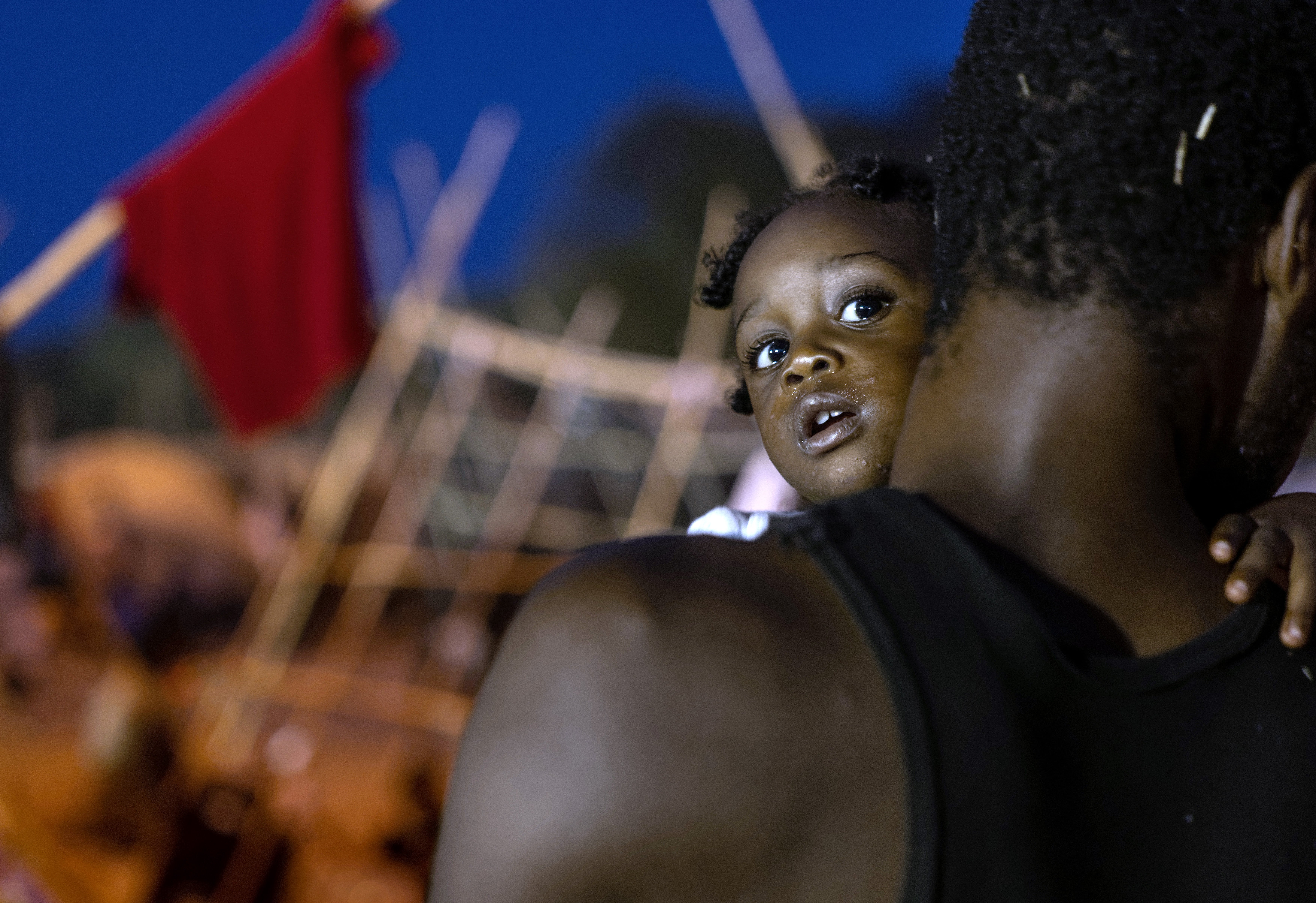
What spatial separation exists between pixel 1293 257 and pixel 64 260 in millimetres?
3237

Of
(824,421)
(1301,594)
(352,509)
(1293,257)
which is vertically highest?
(1293,257)

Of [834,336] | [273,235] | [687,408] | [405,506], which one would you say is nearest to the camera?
[834,336]

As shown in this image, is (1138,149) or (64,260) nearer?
(1138,149)

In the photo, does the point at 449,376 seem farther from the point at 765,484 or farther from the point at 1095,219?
the point at 1095,219

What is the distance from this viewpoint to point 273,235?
2.83 metres

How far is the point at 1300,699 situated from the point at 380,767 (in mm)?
6543

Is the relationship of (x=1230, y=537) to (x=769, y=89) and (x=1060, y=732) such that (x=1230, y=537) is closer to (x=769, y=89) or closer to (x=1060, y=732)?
(x=1060, y=732)

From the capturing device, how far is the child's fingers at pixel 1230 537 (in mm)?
574

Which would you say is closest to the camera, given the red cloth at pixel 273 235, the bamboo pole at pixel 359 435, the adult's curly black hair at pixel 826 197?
the adult's curly black hair at pixel 826 197

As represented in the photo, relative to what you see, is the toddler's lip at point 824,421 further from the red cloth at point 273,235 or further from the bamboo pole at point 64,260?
the bamboo pole at point 64,260

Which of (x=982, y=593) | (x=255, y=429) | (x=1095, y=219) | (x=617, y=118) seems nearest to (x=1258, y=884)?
(x=982, y=593)

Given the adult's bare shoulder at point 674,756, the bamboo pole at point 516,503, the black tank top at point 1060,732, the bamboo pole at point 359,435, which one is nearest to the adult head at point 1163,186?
the black tank top at point 1060,732

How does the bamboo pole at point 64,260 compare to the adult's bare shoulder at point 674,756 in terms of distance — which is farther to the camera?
the bamboo pole at point 64,260

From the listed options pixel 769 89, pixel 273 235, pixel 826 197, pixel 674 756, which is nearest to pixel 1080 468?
pixel 674 756
